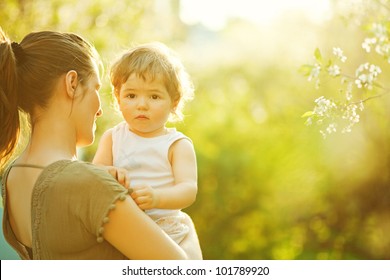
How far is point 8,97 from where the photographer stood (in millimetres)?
1438

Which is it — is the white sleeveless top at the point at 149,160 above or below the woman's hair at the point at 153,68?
below

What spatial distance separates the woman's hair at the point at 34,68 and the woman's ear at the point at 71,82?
0.6 inches

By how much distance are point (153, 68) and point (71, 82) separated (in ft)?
1.08

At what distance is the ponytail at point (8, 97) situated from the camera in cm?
142

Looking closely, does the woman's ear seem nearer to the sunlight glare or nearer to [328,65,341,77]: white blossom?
[328,65,341,77]: white blossom

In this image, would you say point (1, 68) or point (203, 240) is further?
point (203, 240)

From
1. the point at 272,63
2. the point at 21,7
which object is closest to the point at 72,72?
the point at 21,7

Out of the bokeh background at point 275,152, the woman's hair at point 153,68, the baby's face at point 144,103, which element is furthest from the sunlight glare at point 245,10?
the baby's face at point 144,103

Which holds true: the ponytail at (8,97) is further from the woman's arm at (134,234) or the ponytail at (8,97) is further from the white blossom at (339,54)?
the white blossom at (339,54)

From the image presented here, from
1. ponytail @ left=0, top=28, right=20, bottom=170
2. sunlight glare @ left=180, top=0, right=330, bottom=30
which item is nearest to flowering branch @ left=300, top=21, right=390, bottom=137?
ponytail @ left=0, top=28, right=20, bottom=170

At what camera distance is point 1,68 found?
56.0 inches
